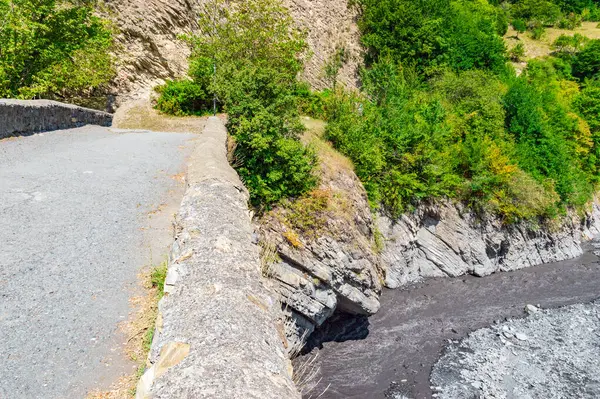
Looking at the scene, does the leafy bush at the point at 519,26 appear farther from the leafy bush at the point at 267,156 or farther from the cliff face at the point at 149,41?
the leafy bush at the point at 267,156

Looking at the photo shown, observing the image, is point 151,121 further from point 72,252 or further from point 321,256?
point 72,252


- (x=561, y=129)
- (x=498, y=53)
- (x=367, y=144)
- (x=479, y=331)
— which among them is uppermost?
(x=498, y=53)

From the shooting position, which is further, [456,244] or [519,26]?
[519,26]

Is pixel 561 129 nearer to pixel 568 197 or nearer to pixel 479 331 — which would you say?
pixel 568 197

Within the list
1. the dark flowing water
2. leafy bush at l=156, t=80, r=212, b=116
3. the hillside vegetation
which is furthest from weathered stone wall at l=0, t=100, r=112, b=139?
the dark flowing water

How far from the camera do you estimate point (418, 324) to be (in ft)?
38.3

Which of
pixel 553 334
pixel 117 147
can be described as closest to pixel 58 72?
pixel 117 147

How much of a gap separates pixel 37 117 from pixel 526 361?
1562 cm

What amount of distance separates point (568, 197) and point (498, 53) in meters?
12.8

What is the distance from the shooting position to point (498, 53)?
2570 centimetres

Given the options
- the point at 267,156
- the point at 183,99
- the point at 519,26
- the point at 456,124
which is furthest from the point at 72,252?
the point at 519,26

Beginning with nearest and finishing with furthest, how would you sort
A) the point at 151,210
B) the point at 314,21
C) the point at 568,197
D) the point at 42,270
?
the point at 42,270, the point at 151,210, the point at 568,197, the point at 314,21

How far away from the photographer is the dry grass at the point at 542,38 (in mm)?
38750

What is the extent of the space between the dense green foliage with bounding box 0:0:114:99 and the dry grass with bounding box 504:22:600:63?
1475 inches
